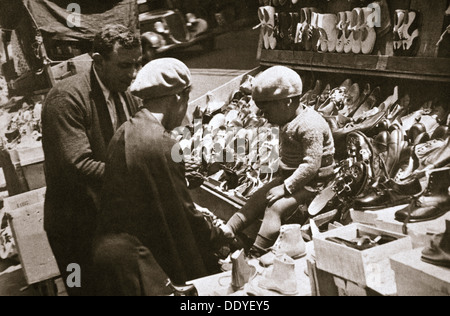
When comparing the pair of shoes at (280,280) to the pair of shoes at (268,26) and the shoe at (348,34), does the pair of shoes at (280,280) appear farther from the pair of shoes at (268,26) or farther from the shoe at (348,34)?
the pair of shoes at (268,26)

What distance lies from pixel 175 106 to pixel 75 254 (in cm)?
119

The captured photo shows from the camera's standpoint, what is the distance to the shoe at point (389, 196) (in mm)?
2332

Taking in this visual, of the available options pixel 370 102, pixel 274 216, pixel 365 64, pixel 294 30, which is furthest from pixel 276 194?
pixel 294 30

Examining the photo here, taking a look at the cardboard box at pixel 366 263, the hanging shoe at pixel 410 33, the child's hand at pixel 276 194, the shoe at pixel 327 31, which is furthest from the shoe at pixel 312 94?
the cardboard box at pixel 366 263

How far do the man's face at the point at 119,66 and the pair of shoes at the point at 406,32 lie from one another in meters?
2.36

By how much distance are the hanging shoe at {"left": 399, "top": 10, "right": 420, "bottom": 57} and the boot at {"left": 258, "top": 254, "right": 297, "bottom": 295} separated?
2477mm

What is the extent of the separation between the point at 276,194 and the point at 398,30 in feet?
6.44

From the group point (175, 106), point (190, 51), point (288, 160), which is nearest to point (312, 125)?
point (288, 160)

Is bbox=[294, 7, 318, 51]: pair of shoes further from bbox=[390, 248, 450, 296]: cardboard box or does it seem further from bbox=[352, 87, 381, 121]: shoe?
bbox=[390, 248, 450, 296]: cardboard box

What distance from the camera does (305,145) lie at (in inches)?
98.7

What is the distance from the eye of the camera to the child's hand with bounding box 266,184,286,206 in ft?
8.48

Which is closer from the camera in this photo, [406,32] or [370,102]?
[406,32]

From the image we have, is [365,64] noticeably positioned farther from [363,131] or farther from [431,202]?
[431,202]

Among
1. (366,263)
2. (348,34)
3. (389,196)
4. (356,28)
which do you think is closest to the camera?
(366,263)
